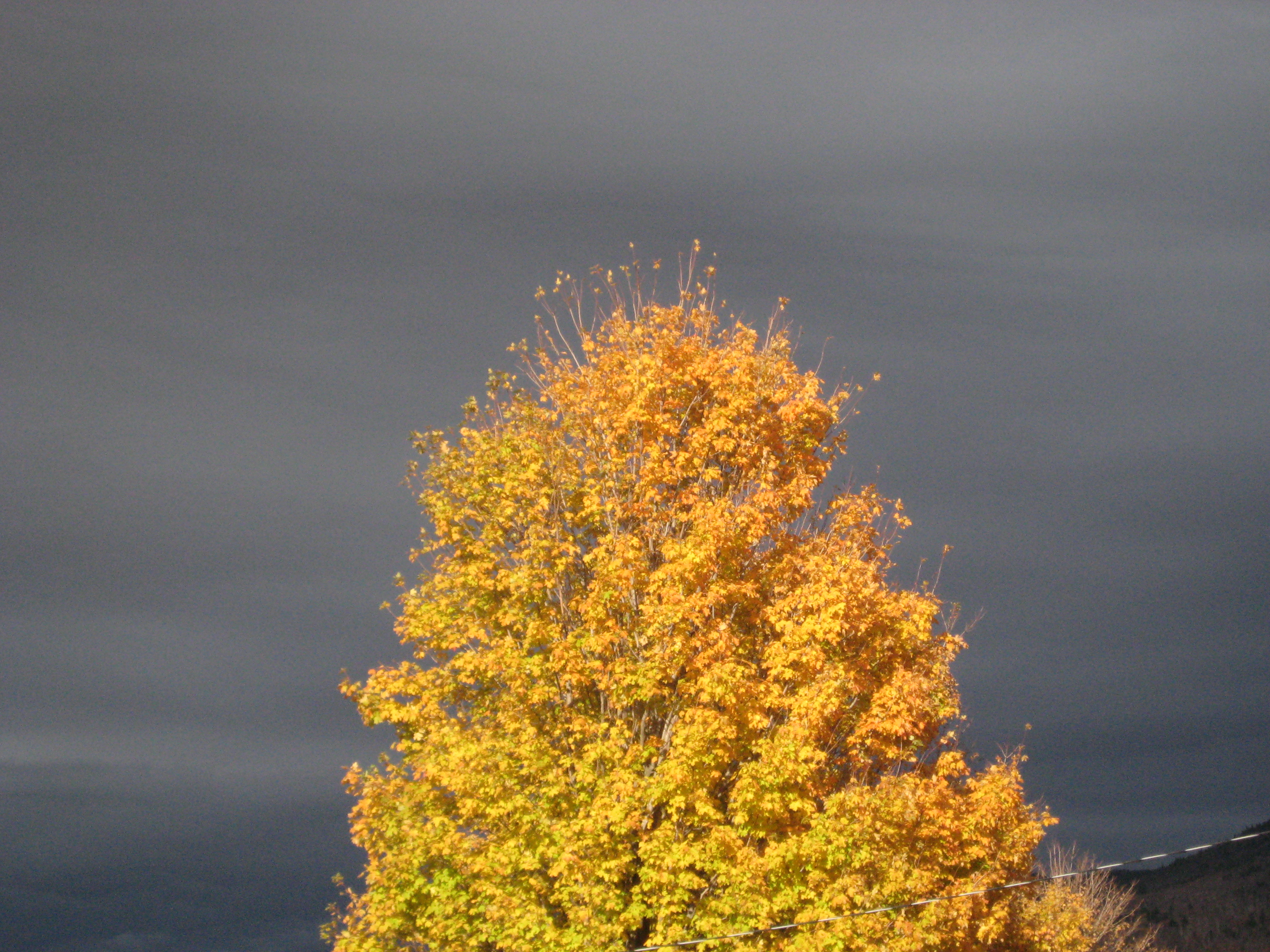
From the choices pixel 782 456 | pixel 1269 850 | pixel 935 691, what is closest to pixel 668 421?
pixel 782 456

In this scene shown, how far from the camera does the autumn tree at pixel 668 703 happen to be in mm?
18000

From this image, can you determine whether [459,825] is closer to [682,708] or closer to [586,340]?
[682,708]

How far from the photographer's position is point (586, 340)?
76.4 feet

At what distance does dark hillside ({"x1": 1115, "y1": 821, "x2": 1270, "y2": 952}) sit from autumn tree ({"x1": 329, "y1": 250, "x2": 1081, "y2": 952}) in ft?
204

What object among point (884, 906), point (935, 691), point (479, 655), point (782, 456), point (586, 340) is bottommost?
point (884, 906)

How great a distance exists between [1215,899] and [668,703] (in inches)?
4069

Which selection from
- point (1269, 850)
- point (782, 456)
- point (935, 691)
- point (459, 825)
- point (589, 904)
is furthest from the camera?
point (1269, 850)

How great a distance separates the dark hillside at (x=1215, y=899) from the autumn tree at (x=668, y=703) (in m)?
62.1

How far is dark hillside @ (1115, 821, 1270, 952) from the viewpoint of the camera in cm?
8669

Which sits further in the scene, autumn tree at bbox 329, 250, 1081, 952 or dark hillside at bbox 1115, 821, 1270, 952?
dark hillside at bbox 1115, 821, 1270, 952

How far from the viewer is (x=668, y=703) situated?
2041 cm

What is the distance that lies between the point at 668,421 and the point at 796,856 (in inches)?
331

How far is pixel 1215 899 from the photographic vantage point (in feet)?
337

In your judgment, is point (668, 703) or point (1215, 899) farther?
point (1215, 899)
